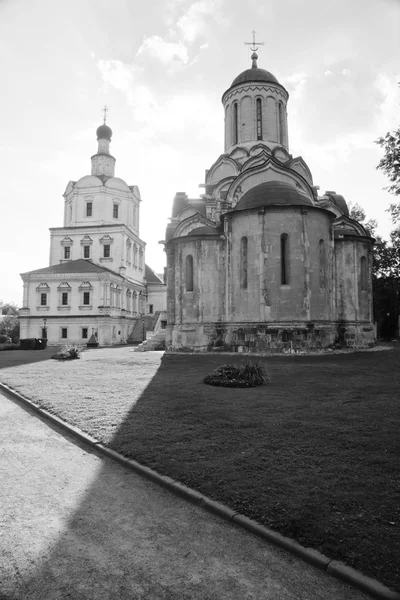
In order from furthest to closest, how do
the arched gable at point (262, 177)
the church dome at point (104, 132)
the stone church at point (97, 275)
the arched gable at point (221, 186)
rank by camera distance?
the church dome at point (104, 132) < the stone church at point (97, 275) < the arched gable at point (221, 186) < the arched gable at point (262, 177)

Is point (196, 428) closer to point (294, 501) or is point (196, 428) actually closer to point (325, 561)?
point (294, 501)

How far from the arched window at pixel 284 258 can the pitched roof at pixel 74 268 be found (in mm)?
25726

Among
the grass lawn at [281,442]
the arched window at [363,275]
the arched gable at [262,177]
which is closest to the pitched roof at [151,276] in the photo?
the arched gable at [262,177]

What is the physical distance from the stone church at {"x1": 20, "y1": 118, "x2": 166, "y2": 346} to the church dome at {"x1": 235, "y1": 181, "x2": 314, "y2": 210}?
15.7 metres

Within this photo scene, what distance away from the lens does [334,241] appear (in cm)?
2502

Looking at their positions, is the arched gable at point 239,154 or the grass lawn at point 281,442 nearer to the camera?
the grass lawn at point 281,442

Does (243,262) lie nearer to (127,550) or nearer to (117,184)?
(127,550)

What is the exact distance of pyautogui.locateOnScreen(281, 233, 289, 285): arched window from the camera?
71.0 ft

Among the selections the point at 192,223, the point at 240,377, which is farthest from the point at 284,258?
the point at 240,377

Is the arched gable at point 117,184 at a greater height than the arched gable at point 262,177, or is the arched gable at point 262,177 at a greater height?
the arched gable at point 117,184

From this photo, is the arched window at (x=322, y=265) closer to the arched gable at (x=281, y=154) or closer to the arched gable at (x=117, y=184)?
the arched gable at (x=281, y=154)

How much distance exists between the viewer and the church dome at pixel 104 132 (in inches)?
1943

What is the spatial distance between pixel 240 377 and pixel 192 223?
16769 millimetres

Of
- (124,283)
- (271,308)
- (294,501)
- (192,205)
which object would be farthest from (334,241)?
(124,283)
